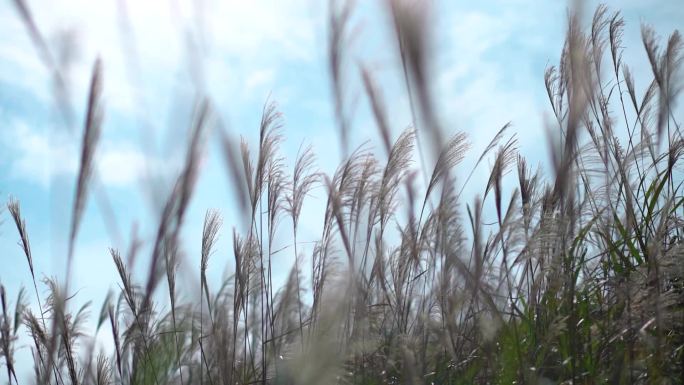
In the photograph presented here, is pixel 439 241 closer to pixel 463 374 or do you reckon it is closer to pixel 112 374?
pixel 463 374

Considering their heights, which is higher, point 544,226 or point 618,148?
point 618,148

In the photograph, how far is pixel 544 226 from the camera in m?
2.61

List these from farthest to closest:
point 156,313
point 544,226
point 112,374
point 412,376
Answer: point 112,374
point 156,313
point 544,226
point 412,376

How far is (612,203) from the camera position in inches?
136

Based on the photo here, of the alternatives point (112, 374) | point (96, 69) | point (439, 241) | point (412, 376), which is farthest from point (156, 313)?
point (412, 376)

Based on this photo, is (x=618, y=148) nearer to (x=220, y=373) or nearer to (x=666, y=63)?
(x=666, y=63)

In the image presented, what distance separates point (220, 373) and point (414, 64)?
1338mm

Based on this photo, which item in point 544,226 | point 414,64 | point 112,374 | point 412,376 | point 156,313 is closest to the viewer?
point 412,376

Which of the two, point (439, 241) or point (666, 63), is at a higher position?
point (666, 63)

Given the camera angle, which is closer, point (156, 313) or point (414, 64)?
point (414, 64)

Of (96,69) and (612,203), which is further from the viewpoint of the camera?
(612,203)

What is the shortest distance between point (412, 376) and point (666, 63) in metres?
2.32

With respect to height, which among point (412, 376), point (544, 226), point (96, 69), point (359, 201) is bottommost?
point (412, 376)

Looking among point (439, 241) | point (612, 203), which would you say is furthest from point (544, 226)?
point (612, 203)
